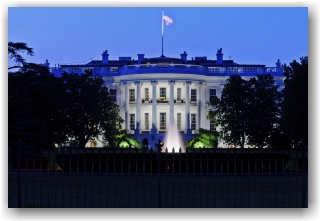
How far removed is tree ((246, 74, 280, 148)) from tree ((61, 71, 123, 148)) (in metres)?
7.68

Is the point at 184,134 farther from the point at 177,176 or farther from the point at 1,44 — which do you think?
the point at 1,44

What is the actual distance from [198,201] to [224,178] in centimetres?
638

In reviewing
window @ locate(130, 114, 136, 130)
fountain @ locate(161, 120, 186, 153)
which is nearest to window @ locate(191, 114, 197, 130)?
fountain @ locate(161, 120, 186, 153)

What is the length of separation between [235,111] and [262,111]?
1652 mm

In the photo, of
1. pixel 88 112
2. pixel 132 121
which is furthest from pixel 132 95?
pixel 88 112

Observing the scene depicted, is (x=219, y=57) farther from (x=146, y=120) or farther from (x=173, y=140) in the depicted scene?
(x=173, y=140)

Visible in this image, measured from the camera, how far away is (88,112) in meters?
48.0

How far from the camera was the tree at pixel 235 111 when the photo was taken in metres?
50.1

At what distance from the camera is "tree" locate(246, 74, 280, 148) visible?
48.7 m

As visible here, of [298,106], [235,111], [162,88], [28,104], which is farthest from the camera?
[162,88]

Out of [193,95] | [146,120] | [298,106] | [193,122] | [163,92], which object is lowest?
[193,122]

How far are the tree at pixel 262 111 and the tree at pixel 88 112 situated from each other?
7.68 m

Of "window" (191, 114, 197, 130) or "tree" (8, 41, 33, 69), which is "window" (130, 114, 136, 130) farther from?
"tree" (8, 41, 33, 69)

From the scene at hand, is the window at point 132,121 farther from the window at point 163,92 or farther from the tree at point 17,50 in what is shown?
the tree at point 17,50
